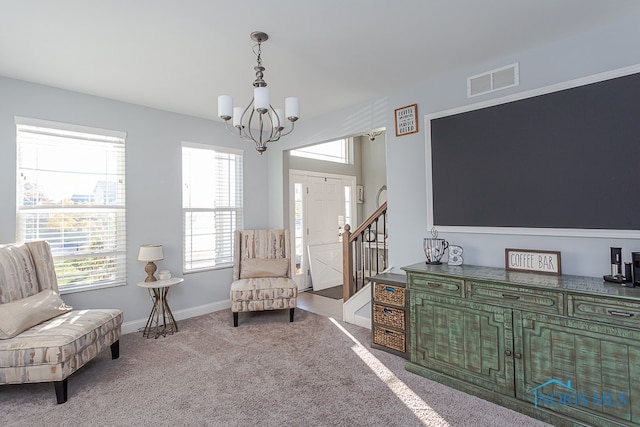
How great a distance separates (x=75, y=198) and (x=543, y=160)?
444 centimetres

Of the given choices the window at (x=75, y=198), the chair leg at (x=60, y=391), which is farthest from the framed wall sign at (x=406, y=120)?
the chair leg at (x=60, y=391)

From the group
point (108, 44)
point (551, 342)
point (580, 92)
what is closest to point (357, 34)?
point (580, 92)

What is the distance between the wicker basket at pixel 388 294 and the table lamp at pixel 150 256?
2.45m

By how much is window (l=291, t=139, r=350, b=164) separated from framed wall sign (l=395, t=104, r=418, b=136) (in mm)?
2312

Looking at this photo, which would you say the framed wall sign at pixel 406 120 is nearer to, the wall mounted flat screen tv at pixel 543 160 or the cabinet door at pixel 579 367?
the wall mounted flat screen tv at pixel 543 160

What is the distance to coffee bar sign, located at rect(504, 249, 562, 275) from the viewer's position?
8.20ft

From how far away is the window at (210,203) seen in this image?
437 centimetres

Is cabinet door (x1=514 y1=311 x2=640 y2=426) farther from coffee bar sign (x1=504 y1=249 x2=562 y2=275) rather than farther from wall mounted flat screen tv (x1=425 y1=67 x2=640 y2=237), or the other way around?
wall mounted flat screen tv (x1=425 y1=67 x2=640 y2=237)

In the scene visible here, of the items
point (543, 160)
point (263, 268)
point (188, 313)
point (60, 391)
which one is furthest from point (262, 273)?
point (543, 160)

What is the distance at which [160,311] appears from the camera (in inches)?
160

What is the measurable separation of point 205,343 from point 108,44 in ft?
9.30

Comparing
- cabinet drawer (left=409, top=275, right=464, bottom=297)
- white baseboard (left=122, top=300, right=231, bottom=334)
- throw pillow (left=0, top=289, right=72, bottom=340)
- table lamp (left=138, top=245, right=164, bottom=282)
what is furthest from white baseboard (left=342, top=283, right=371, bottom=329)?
throw pillow (left=0, top=289, right=72, bottom=340)

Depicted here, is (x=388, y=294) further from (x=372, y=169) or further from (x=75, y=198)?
(x=372, y=169)

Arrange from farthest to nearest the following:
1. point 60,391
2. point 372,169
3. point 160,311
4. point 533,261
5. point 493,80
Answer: point 372,169, point 160,311, point 493,80, point 533,261, point 60,391
